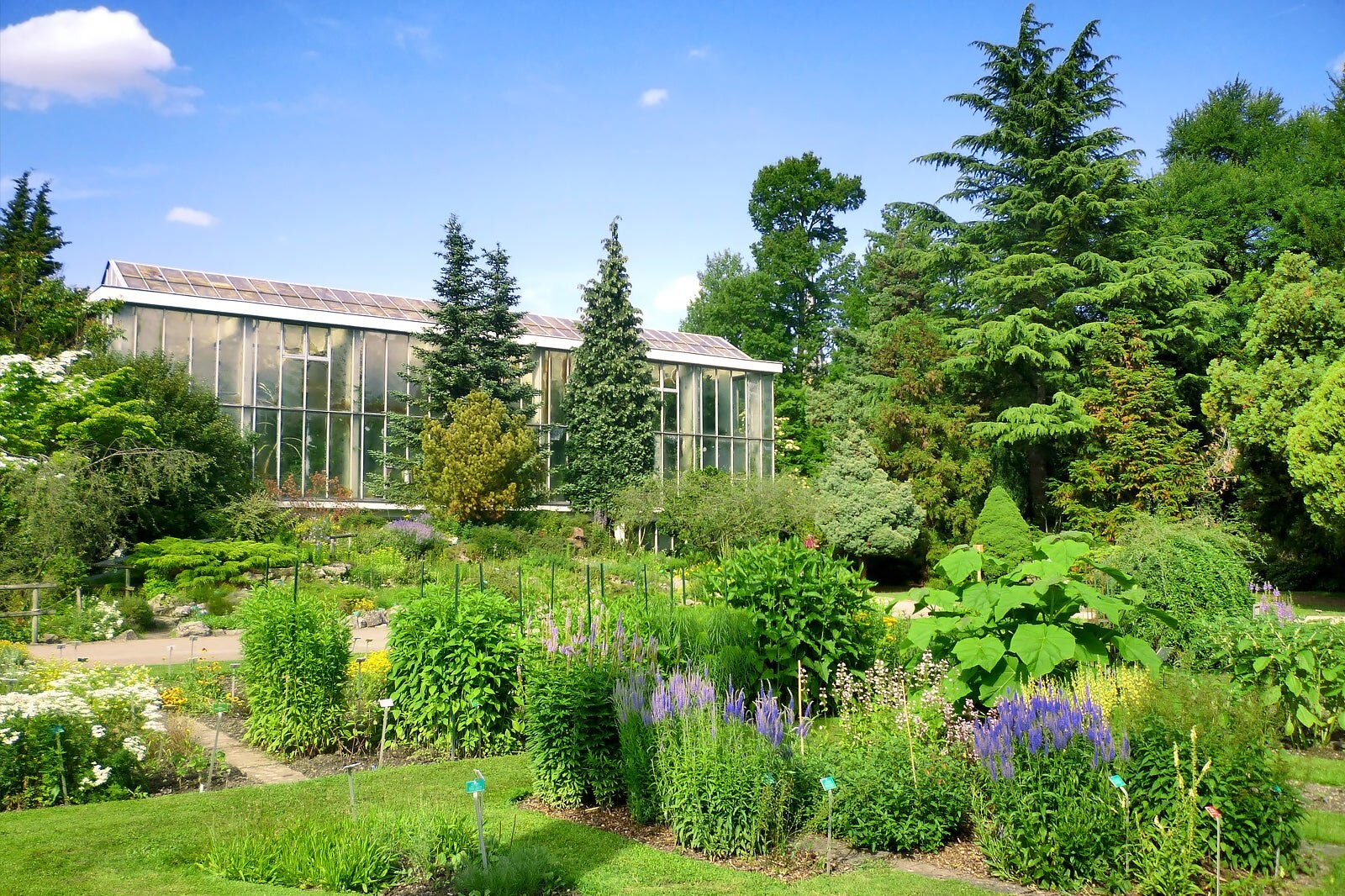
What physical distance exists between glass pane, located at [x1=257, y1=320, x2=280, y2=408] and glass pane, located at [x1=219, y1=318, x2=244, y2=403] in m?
0.40

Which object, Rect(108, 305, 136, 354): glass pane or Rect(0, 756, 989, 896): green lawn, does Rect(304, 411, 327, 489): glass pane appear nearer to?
Rect(108, 305, 136, 354): glass pane

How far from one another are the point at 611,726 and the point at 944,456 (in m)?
19.1

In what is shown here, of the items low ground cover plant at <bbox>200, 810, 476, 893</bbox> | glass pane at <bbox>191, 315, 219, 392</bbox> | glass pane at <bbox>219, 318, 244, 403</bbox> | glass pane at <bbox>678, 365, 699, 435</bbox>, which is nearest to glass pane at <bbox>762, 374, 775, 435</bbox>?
glass pane at <bbox>678, 365, 699, 435</bbox>

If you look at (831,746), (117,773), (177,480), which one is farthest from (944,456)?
(117,773)

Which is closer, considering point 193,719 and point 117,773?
point 117,773

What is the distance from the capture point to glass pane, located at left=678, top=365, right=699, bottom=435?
2925 cm

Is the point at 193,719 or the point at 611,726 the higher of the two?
the point at 611,726

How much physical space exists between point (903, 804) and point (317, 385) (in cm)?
2194

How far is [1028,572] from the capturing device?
5.80 m

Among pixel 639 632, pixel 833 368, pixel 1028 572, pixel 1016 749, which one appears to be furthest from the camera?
pixel 833 368

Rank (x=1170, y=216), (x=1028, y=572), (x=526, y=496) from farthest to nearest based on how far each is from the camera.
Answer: (x=1170, y=216)
(x=526, y=496)
(x=1028, y=572)

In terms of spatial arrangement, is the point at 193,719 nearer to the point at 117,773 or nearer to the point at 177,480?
the point at 117,773

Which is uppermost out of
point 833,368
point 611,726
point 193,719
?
point 833,368

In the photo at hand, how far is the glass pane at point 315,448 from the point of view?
23188 mm
